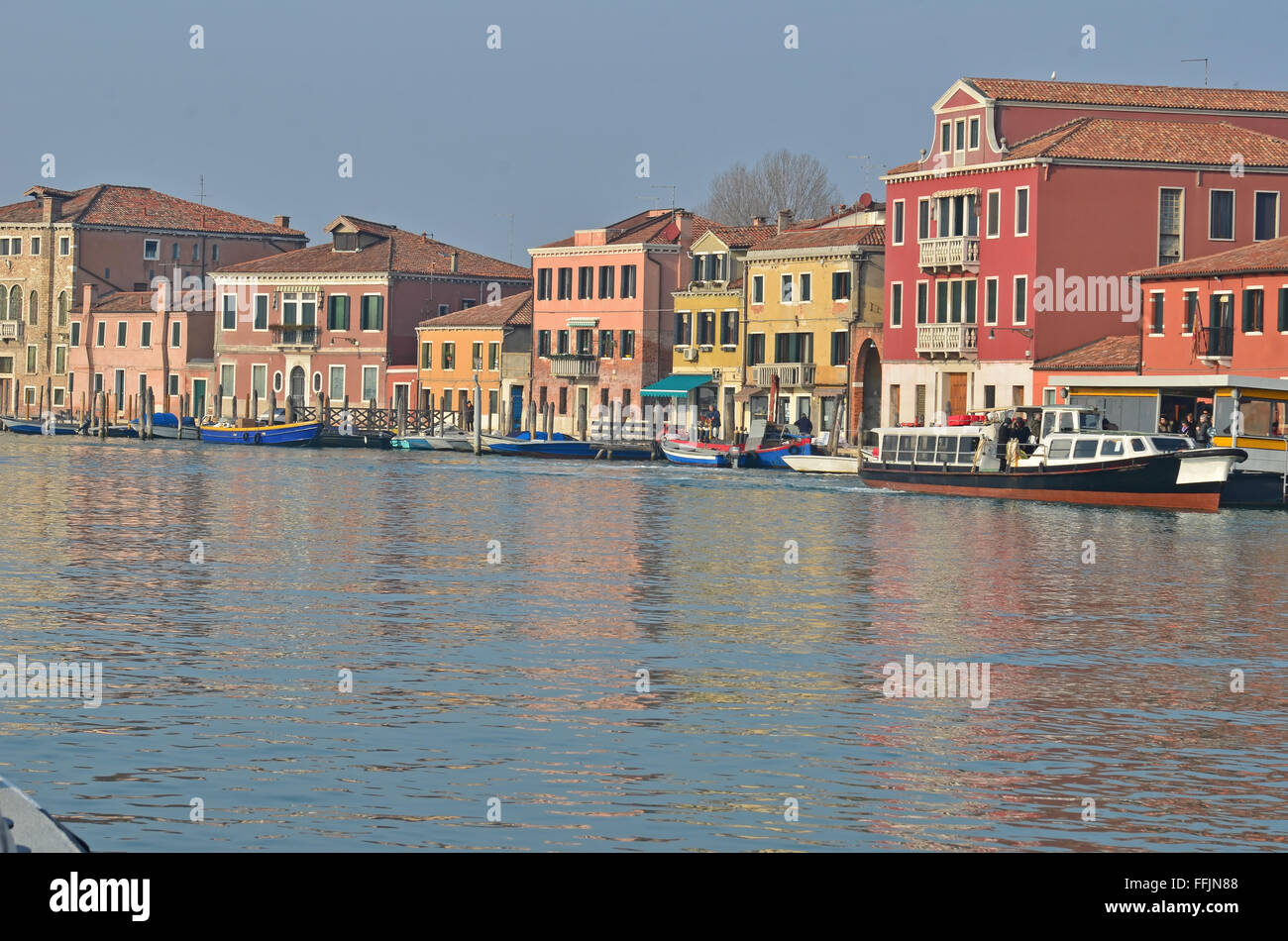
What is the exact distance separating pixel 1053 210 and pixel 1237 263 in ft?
28.2

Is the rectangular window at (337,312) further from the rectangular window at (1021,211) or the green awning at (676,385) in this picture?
the rectangular window at (1021,211)

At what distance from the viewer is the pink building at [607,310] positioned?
84.9 meters

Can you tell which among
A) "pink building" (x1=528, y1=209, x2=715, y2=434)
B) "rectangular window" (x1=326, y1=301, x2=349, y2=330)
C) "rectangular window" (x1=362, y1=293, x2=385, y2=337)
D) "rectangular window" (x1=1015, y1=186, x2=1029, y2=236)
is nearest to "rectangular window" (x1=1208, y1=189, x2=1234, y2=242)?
"rectangular window" (x1=1015, y1=186, x2=1029, y2=236)

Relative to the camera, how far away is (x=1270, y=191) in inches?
2483

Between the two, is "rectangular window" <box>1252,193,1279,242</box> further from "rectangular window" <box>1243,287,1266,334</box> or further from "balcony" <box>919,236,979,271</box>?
"rectangular window" <box>1243,287,1266,334</box>

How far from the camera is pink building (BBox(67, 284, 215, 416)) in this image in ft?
345

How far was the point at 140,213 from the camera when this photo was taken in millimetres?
112000

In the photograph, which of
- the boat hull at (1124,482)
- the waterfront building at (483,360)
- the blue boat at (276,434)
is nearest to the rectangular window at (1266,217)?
the boat hull at (1124,482)

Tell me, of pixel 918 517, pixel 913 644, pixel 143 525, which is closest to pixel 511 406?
pixel 918 517

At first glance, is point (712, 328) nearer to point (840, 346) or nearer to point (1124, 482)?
point (840, 346)

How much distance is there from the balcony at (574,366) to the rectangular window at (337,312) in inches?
535

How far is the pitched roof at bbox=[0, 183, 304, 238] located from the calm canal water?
78.2m

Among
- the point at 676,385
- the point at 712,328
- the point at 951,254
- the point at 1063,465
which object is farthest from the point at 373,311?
the point at 1063,465
